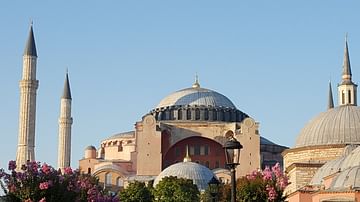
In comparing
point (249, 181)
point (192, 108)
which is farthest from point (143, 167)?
point (249, 181)

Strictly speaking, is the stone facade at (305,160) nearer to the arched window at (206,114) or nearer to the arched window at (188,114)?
the arched window at (206,114)

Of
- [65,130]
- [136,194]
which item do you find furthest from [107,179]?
[136,194]

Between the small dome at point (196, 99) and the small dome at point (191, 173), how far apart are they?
1193 centimetres

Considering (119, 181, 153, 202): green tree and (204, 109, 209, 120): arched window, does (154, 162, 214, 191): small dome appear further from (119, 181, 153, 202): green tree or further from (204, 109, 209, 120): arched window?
(119, 181, 153, 202): green tree

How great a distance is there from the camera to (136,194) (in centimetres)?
5978

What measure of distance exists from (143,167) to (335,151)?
26316 mm

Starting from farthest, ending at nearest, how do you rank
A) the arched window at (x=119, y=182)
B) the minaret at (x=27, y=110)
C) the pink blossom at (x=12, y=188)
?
1. the arched window at (x=119, y=182)
2. the minaret at (x=27, y=110)
3. the pink blossom at (x=12, y=188)

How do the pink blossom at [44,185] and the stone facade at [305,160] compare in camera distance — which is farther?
the stone facade at [305,160]

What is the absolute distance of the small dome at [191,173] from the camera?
2894 inches

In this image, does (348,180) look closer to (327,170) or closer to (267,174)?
(327,170)

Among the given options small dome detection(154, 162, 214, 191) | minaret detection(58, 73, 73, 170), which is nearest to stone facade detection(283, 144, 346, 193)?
small dome detection(154, 162, 214, 191)

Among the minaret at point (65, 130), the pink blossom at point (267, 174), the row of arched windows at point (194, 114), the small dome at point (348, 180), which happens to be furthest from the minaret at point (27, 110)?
the pink blossom at point (267, 174)

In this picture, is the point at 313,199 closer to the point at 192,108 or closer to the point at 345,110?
the point at 345,110

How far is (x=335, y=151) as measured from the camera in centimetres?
5650
